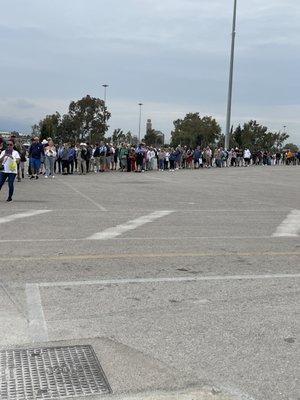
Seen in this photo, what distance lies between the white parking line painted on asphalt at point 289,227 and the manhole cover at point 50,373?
6.92 meters

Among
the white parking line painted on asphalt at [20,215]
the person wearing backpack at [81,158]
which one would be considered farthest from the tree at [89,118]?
the white parking line painted on asphalt at [20,215]

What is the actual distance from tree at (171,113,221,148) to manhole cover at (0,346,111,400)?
79864mm

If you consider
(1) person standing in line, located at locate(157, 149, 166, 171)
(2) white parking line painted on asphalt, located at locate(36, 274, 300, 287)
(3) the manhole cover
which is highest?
(1) person standing in line, located at locate(157, 149, 166, 171)

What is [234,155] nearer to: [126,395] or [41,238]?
[41,238]

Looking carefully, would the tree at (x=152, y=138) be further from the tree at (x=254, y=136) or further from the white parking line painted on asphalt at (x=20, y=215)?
the white parking line painted on asphalt at (x=20, y=215)

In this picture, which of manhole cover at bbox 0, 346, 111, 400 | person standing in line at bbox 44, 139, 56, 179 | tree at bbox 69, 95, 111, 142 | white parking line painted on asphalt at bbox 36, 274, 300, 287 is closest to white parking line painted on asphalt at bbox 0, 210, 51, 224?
white parking line painted on asphalt at bbox 36, 274, 300, 287

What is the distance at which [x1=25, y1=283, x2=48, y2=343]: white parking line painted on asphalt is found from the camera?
15.9ft

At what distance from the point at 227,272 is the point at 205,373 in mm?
3250

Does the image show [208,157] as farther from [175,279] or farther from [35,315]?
[35,315]

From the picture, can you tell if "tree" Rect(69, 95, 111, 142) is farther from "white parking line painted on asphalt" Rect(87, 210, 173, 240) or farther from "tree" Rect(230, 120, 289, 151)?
"white parking line painted on asphalt" Rect(87, 210, 173, 240)

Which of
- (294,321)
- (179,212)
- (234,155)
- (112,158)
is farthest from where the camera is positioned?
(234,155)

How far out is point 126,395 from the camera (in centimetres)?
377

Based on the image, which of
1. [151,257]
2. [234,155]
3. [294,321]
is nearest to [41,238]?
[151,257]

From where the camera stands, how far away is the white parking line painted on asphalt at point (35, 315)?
484 cm
